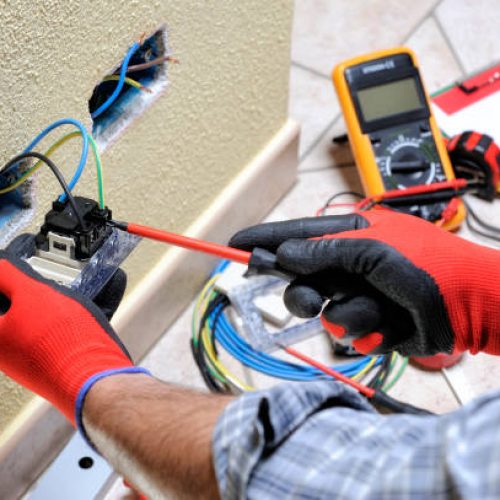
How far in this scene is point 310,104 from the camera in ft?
4.81

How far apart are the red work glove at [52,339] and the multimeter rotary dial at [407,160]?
0.69 metres

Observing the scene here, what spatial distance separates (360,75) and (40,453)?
2.68 feet

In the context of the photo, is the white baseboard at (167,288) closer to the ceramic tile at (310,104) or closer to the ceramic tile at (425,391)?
the ceramic tile at (310,104)

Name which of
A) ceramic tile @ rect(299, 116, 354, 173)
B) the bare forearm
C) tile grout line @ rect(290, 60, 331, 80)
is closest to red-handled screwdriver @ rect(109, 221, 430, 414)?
the bare forearm

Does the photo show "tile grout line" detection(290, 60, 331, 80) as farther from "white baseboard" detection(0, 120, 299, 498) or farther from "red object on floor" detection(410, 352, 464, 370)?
"red object on floor" detection(410, 352, 464, 370)

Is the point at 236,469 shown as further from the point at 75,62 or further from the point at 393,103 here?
the point at 393,103

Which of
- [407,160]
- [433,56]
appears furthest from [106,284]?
[433,56]

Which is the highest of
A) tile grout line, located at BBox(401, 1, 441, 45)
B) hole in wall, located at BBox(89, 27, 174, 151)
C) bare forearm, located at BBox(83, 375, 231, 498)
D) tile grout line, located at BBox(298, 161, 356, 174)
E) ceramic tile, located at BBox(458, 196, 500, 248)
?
hole in wall, located at BBox(89, 27, 174, 151)

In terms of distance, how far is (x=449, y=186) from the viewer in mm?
1183

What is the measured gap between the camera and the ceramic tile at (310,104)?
1418 mm

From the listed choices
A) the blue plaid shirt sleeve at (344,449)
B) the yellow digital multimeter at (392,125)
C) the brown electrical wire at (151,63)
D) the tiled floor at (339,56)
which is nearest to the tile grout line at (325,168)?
the tiled floor at (339,56)

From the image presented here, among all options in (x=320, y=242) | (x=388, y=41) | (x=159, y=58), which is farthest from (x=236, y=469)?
(x=388, y=41)

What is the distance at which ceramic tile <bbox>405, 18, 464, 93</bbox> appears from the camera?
151cm

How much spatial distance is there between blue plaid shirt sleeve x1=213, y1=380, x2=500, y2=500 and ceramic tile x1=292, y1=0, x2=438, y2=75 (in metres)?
1.17
